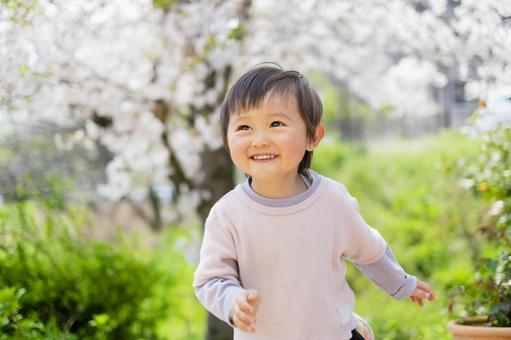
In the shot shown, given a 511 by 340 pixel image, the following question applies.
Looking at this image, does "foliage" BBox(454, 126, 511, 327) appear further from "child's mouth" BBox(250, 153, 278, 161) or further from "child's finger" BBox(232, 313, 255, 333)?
"child's finger" BBox(232, 313, 255, 333)

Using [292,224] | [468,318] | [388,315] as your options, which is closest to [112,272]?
[388,315]

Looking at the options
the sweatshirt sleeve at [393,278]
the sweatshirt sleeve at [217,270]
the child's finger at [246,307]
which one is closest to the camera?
the child's finger at [246,307]

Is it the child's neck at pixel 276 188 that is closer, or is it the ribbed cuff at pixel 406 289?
the child's neck at pixel 276 188

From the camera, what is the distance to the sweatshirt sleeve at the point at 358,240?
7.30 feet

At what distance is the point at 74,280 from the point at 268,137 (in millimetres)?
2459

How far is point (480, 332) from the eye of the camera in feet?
8.91

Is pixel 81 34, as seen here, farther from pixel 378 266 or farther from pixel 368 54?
pixel 368 54

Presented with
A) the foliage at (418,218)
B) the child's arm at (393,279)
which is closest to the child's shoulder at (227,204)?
the child's arm at (393,279)

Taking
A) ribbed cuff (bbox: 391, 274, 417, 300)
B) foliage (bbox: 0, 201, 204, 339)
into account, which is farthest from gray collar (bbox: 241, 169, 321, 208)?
foliage (bbox: 0, 201, 204, 339)

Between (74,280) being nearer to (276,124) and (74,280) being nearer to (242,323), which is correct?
(276,124)

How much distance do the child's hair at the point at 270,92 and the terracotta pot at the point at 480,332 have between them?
108 cm

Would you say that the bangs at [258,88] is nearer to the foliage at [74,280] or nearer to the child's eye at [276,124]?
the child's eye at [276,124]

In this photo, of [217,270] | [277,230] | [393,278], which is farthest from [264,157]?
[393,278]

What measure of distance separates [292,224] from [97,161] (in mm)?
Result: 5798
